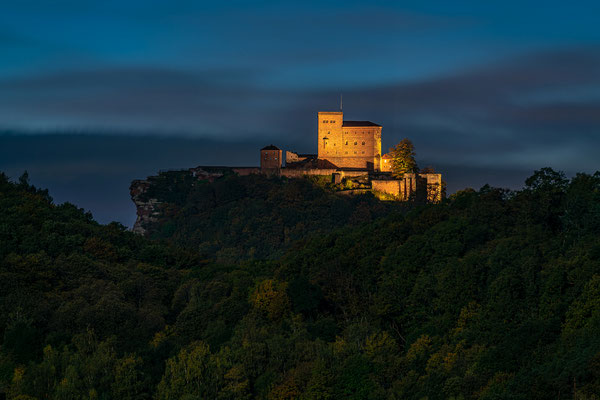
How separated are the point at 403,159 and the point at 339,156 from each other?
7.98 m

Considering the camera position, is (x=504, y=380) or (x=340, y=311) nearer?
(x=504, y=380)

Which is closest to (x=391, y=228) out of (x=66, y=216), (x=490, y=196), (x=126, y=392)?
(x=490, y=196)

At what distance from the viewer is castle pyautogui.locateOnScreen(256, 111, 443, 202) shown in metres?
89.4

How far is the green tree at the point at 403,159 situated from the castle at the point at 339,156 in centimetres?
102

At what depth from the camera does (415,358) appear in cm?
3503

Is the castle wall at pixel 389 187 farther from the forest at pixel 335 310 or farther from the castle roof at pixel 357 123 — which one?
the forest at pixel 335 310

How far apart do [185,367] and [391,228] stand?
1516 cm

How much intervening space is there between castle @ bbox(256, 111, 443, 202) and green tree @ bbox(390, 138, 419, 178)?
1.02 m

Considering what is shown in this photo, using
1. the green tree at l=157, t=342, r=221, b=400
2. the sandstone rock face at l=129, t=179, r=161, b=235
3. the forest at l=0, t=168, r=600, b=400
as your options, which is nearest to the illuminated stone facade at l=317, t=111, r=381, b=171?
the sandstone rock face at l=129, t=179, r=161, b=235

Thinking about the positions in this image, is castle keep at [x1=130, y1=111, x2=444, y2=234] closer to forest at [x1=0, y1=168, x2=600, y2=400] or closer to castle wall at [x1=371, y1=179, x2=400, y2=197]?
castle wall at [x1=371, y1=179, x2=400, y2=197]

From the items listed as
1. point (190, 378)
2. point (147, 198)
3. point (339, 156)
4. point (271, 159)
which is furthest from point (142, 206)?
point (190, 378)

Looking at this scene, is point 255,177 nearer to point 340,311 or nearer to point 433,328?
point 340,311

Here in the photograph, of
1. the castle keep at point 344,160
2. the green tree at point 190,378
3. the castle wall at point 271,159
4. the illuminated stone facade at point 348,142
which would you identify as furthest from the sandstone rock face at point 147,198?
the green tree at point 190,378

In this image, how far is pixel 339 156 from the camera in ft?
301
